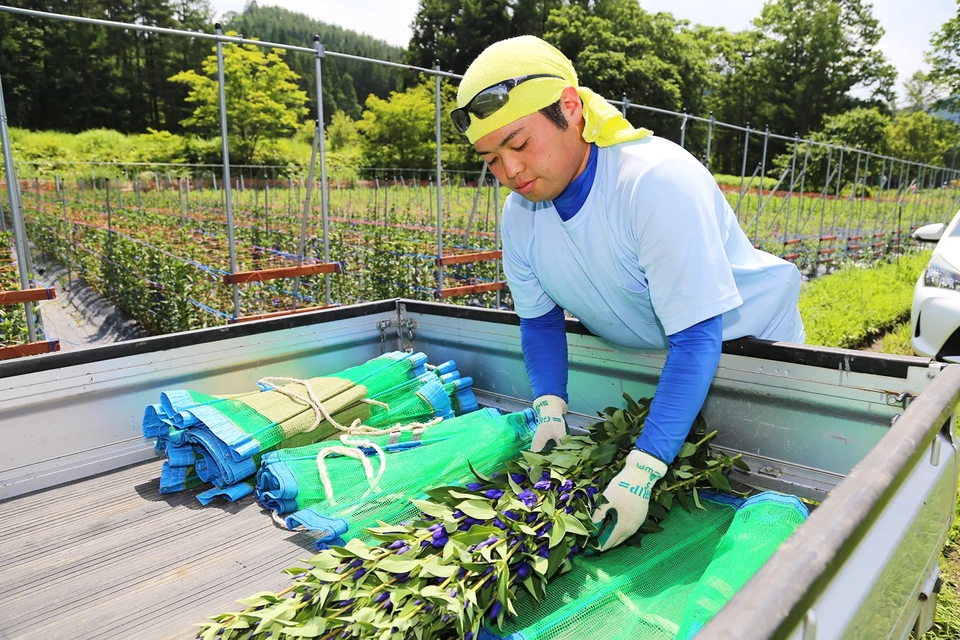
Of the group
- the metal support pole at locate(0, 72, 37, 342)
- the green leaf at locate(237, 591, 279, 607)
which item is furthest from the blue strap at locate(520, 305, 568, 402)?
the metal support pole at locate(0, 72, 37, 342)

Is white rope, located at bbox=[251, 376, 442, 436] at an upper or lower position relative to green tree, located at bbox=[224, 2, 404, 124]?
lower

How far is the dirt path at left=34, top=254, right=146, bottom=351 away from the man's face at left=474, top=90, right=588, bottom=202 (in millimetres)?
8456

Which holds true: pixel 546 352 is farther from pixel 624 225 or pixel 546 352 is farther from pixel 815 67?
pixel 815 67

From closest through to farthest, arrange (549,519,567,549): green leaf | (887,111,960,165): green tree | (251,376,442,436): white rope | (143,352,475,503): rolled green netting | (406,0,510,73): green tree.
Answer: (549,519,567,549): green leaf → (143,352,475,503): rolled green netting → (251,376,442,436): white rope → (406,0,510,73): green tree → (887,111,960,165): green tree

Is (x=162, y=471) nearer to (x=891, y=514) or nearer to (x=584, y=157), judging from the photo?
(x=584, y=157)

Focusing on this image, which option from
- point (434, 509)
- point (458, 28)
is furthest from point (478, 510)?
point (458, 28)

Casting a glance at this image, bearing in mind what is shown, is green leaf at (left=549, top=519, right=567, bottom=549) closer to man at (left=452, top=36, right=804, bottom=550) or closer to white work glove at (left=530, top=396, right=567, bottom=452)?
man at (left=452, top=36, right=804, bottom=550)

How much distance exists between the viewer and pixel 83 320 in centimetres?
1083

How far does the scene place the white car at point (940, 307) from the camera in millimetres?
4707

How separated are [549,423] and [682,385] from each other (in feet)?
2.13

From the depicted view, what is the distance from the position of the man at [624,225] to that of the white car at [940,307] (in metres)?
3.48

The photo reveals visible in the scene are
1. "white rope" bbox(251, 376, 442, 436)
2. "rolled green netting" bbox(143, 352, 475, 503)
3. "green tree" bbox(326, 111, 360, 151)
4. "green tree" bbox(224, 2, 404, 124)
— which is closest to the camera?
"rolled green netting" bbox(143, 352, 475, 503)

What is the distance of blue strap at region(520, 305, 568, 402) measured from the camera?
7.63 ft

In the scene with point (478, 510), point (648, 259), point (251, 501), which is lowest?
point (251, 501)
